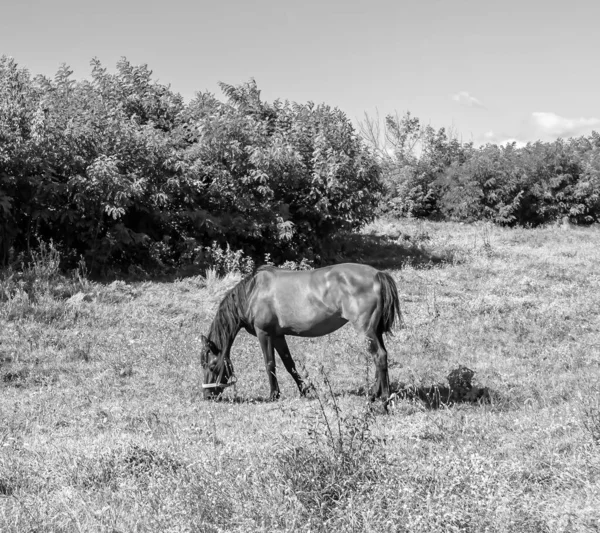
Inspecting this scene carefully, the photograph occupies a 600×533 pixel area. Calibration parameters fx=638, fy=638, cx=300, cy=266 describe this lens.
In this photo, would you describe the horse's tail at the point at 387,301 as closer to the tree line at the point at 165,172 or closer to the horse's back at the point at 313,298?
the horse's back at the point at 313,298

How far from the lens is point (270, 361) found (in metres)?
8.07

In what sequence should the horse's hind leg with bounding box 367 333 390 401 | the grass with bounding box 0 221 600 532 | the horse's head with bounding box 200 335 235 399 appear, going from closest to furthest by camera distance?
the grass with bounding box 0 221 600 532, the horse's hind leg with bounding box 367 333 390 401, the horse's head with bounding box 200 335 235 399

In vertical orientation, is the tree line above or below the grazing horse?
above

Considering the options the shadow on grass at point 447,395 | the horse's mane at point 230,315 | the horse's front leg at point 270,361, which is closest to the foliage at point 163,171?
the horse's mane at point 230,315

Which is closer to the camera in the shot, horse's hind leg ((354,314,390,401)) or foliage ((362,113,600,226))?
horse's hind leg ((354,314,390,401))

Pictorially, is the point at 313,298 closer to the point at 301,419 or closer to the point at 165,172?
the point at 301,419

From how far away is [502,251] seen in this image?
2031cm

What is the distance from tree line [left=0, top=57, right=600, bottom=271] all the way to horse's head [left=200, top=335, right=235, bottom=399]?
6.14 meters

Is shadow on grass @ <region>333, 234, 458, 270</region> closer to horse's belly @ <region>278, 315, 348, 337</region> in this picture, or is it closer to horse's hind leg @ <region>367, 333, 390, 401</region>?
horse's belly @ <region>278, 315, 348, 337</region>

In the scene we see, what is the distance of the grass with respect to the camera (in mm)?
3572

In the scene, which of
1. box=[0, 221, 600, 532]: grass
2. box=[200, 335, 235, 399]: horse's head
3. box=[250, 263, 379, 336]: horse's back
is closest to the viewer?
box=[0, 221, 600, 532]: grass

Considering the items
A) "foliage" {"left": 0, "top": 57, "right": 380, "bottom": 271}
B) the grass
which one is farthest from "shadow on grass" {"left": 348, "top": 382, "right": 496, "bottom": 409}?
"foliage" {"left": 0, "top": 57, "right": 380, "bottom": 271}

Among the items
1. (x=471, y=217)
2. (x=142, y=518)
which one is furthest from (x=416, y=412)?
(x=471, y=217)

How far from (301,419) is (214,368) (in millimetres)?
1892
